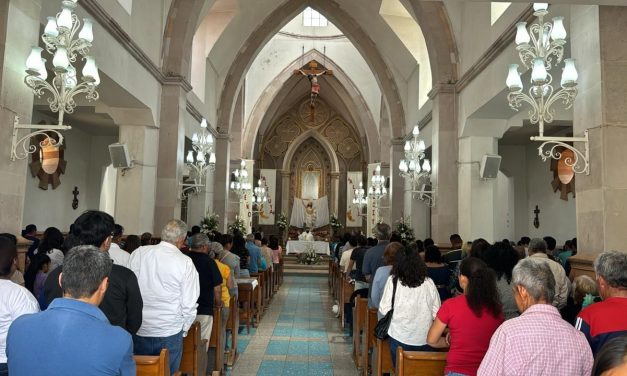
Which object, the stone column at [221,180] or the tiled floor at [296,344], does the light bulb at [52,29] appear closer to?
the tiled floor at [296,344]

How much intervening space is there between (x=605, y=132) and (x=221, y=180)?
1250cm

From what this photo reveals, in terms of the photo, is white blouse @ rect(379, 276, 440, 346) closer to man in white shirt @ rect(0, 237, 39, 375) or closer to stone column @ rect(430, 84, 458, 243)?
man in white shirt @ rect(0, 237, 39, 375)

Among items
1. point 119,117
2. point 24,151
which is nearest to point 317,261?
point 119,117

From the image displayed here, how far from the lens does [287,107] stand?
27984 millimetres

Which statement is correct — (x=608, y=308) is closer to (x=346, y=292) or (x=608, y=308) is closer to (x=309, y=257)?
(x=346, y=292)

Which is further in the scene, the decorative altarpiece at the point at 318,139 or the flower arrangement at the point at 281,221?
the decorative altarpiece at the point at 318,139

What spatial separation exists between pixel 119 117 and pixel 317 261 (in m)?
11.9

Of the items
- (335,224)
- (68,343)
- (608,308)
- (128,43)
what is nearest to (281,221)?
(335,224)

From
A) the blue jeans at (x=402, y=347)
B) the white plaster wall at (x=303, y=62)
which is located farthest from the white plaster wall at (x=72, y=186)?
the blue jeans at (x=402, y=347)

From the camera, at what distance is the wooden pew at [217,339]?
5336 millimetres

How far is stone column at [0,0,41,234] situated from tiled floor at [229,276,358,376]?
9.40 ft

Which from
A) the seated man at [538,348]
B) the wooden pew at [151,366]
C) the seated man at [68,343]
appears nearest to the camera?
the seated man at [68,343]

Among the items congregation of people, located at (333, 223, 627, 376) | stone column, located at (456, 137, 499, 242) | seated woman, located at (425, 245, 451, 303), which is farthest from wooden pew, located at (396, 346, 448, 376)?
stone column, located at (456, 137, 499, 242)

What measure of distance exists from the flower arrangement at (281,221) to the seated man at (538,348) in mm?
22757
